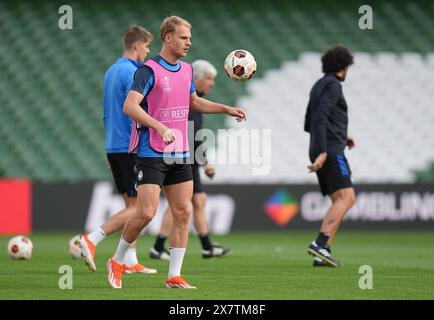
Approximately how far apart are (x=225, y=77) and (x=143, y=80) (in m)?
12.8

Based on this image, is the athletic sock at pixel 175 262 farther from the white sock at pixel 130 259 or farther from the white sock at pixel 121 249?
the white sock at pixel 130 259

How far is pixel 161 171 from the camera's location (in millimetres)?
7062

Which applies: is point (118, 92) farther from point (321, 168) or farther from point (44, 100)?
point (44, 100)

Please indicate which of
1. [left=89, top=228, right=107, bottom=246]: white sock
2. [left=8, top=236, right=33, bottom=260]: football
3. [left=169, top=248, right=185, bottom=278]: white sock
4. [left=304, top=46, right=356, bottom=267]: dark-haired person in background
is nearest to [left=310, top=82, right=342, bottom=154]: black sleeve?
[left=304, top=46, right=356, bottom=267]: dark-haired person in background

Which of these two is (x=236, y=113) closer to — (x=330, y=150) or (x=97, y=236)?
(x=97, y=236)

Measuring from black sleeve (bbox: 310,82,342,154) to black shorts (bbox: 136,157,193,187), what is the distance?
2.75m

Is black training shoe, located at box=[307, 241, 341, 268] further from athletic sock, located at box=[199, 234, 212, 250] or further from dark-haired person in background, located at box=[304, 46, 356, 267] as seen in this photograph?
athletic sock, located at box=[199, 234, 212, 250]

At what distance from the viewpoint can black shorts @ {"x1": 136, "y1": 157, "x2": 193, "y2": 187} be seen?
23.0ft

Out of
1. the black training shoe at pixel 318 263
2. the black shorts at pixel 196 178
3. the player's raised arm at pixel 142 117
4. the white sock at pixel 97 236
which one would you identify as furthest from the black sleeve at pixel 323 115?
the player's raised arm at pixel 142 117

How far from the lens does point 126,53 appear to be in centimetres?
905

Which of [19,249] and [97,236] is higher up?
[97,236]

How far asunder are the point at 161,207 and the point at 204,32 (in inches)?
239

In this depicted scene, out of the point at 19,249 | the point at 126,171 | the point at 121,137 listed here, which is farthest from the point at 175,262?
the point at 19,249

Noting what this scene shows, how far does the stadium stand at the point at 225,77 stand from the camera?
18.2m
